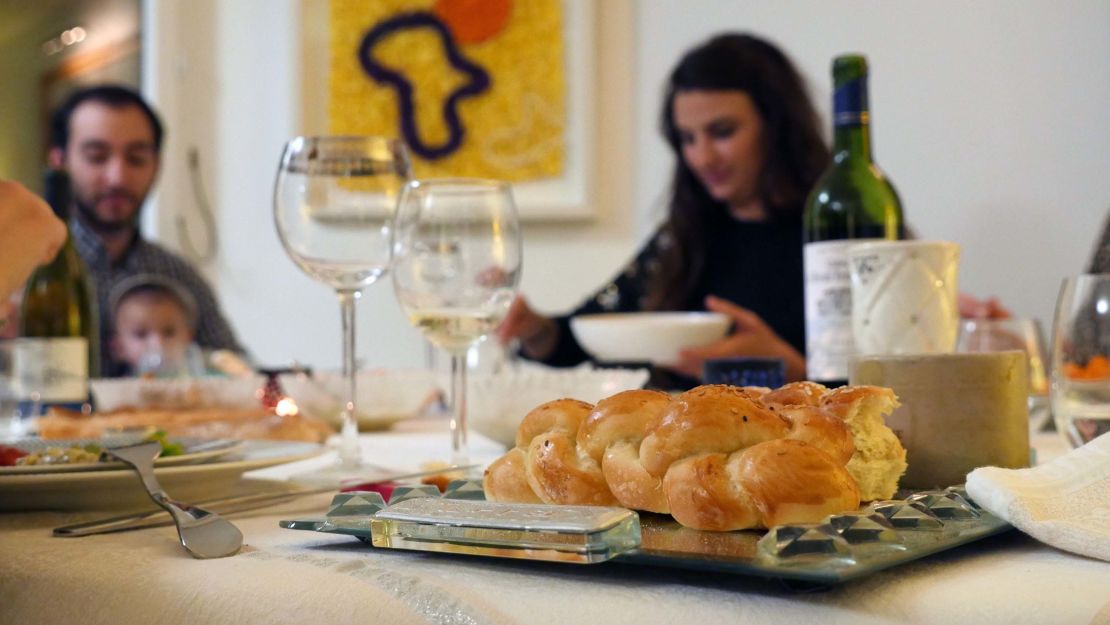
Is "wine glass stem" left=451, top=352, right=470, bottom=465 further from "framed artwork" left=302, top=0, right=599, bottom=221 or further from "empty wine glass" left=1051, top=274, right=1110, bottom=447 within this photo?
"framed artwork" left=302, top=0, right=599, bottom=221

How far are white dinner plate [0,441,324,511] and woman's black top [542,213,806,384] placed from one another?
205 centimetres

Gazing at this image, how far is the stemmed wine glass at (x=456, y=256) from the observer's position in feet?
2.43

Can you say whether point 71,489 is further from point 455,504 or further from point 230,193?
point 230,193

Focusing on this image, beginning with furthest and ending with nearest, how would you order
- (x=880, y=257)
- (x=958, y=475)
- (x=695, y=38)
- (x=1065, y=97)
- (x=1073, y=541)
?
(x=695, y=38), (x=1065, y=97), (x=880, y=257), (x=958, y=475), (x=1073, y=541)

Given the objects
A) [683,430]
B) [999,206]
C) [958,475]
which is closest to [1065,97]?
[999,206]

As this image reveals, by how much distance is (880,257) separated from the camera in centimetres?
77

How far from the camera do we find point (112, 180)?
140 inches

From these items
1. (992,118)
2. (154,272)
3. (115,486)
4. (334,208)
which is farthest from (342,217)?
(154,272)

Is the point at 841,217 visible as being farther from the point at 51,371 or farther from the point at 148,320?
the point at 148,320

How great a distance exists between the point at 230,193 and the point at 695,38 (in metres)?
1.75

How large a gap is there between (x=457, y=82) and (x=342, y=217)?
110 inches

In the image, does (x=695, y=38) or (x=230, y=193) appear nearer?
(x=695, y=38)

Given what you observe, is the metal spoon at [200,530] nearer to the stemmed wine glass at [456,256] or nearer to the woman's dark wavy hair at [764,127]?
the stemmed wine glass at [456,256]

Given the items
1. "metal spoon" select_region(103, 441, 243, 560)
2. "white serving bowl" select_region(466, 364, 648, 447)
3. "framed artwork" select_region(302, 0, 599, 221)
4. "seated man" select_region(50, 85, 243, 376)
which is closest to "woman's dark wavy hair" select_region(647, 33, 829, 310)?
"framed artwork" select_region(302, 0, 599, 221)
